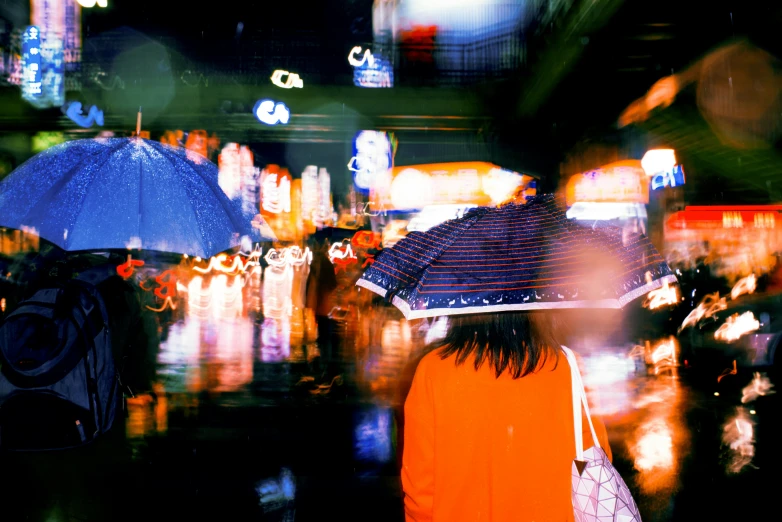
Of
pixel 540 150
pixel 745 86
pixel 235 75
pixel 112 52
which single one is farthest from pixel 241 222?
pixel 112 52

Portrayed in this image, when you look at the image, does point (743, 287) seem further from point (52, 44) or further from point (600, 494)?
point (52, 44)

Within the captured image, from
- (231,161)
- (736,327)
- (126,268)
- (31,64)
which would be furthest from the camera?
(231,161)

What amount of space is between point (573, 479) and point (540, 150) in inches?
545

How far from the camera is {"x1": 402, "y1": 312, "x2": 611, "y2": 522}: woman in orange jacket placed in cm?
173

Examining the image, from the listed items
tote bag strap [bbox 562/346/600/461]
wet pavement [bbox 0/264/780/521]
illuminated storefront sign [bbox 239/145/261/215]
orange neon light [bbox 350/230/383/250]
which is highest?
illuminated storefront sign [bbox 239/145/261/215]

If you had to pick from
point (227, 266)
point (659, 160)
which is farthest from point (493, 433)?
point (227, 266)

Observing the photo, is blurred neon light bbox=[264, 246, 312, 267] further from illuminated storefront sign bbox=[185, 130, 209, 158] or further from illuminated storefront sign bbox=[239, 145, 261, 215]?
illuminated storefront sign bbox=[185, 130, 209, 158]

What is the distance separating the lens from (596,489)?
1.62 meters

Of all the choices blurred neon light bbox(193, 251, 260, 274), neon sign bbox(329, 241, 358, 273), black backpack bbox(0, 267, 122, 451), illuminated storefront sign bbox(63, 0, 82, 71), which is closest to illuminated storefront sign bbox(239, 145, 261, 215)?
neon sign bbox(329, 241, 358, 273)

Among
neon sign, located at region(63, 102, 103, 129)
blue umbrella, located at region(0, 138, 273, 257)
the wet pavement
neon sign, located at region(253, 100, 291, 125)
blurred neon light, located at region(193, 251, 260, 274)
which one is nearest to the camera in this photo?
blue umbrella, located at region(0, 138, 273, 257)

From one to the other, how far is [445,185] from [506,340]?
1337 cm

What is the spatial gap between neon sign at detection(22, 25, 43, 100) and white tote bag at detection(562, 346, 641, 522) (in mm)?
17144

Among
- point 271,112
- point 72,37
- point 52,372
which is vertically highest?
point 72,37

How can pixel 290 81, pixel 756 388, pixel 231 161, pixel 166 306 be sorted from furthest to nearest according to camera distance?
pixel 231 161 < pixel 290 81 < pixel 166 306 < pixel 756 388
